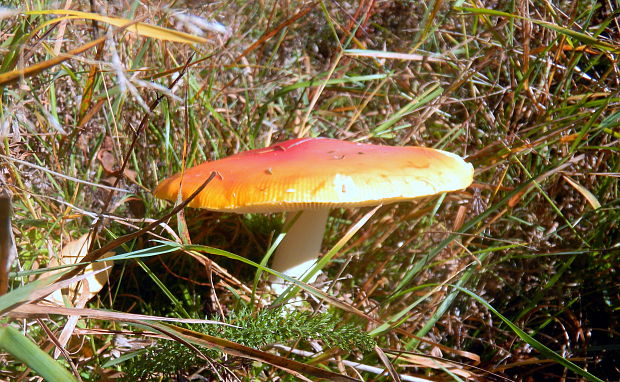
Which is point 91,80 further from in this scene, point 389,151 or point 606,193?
point 606,193

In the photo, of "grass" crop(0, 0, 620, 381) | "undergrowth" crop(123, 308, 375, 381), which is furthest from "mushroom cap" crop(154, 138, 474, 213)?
"undergrowth" crop(123, 308, 375, 381)

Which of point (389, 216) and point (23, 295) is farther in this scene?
point (389, 216)

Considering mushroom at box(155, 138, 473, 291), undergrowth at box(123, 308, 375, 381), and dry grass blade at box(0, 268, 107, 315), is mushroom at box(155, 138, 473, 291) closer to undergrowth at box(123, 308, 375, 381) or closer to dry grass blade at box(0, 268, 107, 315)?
undergrowth at box(123, 308, 375, 381)

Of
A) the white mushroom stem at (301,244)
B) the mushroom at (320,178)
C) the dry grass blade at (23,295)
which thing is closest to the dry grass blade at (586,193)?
the mushroom at (320,178)

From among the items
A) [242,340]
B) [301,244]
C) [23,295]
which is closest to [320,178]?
[242,340]

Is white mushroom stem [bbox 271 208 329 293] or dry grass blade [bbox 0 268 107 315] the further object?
white mushroom stem [bbox 271 208 329 293]

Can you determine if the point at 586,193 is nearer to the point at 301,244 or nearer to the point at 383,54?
the point at 383,54

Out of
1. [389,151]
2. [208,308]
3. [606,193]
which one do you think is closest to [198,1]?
[389,151]
